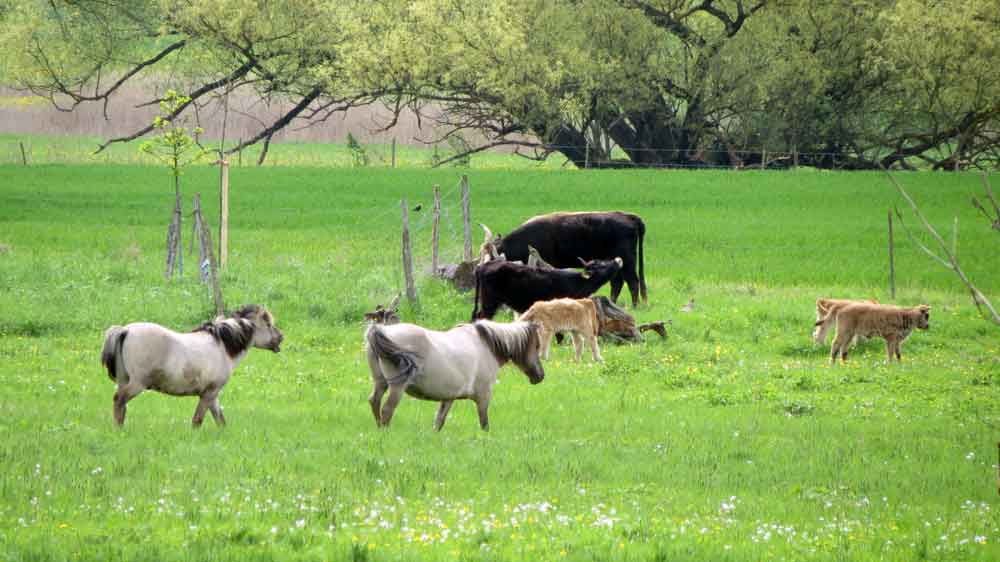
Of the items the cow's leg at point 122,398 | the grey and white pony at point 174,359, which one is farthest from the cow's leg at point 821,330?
the cow's leg at point 122,398

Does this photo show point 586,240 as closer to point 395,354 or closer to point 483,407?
point 483,407

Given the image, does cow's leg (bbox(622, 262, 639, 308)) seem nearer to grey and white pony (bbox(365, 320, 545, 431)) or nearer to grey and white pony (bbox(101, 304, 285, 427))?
grey and white pony (bbox(365, 320, 545, 431))

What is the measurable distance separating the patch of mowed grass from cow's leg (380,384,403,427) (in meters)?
0.40

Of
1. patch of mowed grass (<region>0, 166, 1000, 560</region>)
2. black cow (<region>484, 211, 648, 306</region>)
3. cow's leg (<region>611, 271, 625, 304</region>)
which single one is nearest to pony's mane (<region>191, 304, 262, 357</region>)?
patch of mowed grass (<region>0, 166, 1000, 560</region>)

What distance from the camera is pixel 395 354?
13.0m

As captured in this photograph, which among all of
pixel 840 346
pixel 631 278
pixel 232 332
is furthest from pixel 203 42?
pixel 232 332

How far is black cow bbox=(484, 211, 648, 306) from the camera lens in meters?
25.3

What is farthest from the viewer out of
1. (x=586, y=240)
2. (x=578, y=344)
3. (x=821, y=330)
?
(x=586, y=240)

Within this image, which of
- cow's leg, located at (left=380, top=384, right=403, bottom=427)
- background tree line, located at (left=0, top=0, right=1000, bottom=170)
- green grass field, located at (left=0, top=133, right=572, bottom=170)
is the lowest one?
cow's leg, located at (left=380, top=384, right=403, bottom=427)

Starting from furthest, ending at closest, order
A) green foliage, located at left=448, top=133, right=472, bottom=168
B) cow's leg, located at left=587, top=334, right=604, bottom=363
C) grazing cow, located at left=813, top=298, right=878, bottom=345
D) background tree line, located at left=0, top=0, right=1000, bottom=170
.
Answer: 1. green foliage, located at left=448, top=133, right=472, bottom=168
2. background tree line, located at left=0, top=0, right=1000, bottom=170
3. grazing cow, located at left=813, top=298, right=878, bottom=345
4. cow's leg, located at left=587, top=334, right=604, bottom=363

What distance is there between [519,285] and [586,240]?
484 cm

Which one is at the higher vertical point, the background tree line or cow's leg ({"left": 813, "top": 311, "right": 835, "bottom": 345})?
the background tree line

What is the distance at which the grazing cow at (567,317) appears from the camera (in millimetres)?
18938

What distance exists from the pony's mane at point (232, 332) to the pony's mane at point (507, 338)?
2469 mm
